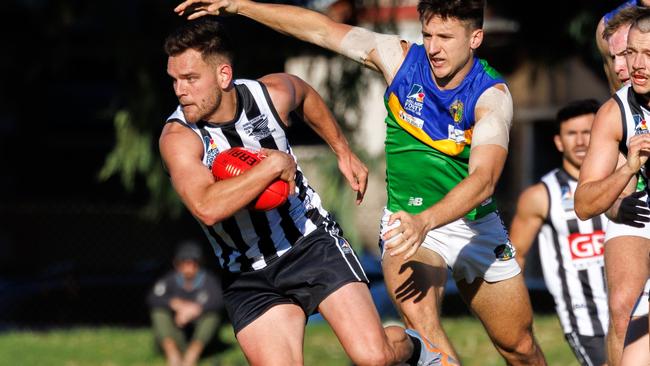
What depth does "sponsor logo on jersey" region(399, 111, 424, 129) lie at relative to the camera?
6.61 metres

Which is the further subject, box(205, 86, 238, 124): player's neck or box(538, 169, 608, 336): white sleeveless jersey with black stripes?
box(538, 169, 608, 336): white sleeveless jersey with black stripes

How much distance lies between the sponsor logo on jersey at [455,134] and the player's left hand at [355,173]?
24.6 inches

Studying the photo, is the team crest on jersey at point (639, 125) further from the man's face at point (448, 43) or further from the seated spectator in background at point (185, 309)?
the seated spectator in background at point (185, 309)

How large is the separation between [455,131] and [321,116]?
90cm

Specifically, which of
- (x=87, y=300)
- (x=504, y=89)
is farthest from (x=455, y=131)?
(x=87, y=300)

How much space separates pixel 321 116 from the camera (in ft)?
22.9

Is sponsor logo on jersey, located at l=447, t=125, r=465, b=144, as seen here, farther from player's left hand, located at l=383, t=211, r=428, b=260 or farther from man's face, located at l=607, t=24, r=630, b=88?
player's left hand, located at l=383, t=211, r=428, b=260

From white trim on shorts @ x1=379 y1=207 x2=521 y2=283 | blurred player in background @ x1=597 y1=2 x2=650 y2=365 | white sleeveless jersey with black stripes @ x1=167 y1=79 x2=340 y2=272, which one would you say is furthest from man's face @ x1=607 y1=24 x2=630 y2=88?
white sleeveless jersey with black stripes @ x1=167 y1=79 x2=340 y2=272

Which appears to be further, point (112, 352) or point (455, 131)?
point (112, 352)

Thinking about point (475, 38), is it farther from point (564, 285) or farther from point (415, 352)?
point (564, 285)

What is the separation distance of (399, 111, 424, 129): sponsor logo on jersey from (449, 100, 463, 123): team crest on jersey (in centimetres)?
21

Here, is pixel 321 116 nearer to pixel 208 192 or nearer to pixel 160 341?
pixel 208 192

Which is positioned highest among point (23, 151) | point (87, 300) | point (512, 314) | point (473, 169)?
point (473, 169)

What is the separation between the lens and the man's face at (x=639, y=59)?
5738 millimetres
